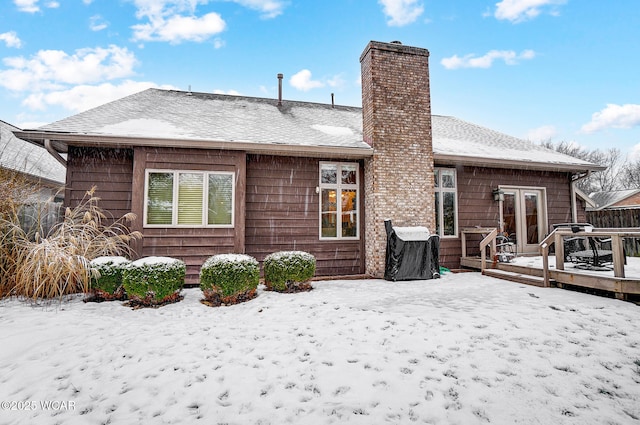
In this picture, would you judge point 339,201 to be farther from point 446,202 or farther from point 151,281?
point 151,281

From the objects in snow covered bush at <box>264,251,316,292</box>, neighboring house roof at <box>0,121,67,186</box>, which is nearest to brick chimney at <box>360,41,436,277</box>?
snow covered bush at <box>264,251,316,292</box>

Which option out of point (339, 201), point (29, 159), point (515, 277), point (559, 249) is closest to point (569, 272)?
point (559, 249)

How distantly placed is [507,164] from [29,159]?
43.6 ft

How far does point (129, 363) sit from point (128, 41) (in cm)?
1246

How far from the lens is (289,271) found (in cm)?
504

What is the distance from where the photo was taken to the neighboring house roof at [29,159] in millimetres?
8125

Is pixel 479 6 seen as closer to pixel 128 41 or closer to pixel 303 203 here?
pixel 303 203

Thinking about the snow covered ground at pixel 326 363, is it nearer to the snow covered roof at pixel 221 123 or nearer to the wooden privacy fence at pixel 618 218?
the snow covered roof at pixel 221 123

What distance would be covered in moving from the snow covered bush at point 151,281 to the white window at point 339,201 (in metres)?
3.30

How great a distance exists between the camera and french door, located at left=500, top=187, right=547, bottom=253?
8102mm

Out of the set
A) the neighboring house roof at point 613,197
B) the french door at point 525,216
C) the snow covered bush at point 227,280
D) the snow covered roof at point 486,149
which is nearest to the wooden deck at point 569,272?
the french door at point 525,216

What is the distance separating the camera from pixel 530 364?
2.53 meters

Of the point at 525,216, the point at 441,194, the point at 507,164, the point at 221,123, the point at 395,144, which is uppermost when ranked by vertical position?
the point at 221,123

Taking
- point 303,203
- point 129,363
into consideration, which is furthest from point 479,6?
point 129,363
